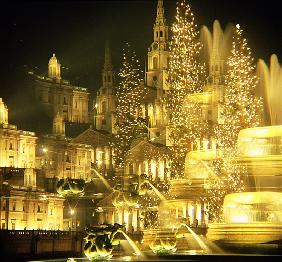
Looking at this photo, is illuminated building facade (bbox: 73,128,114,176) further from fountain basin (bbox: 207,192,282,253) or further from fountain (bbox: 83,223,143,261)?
fountain (bbox: 83,223,143,261)

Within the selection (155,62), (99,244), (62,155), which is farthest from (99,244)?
(155,62)

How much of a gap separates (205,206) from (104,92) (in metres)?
56.2

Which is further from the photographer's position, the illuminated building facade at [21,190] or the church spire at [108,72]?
the church spire at [108,72]

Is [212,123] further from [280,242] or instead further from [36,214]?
[280,242]

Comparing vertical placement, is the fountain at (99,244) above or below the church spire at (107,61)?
below

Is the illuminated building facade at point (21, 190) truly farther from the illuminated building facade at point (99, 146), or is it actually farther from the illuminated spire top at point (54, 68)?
the illuminated spire top at point (54, 68)

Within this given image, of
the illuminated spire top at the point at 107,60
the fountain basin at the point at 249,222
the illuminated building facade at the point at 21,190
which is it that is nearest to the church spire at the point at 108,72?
the illuminated spire top at the point at 107,60

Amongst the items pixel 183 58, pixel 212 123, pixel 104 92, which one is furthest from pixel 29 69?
pixel 183 58

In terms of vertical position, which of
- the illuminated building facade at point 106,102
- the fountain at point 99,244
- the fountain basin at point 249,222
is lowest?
the fountain at point 99,244

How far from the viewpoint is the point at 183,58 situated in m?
69.4

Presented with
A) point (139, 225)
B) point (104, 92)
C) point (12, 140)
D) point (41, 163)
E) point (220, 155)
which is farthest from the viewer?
point (104, 92)

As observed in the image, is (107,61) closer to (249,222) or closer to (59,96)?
(59,96)

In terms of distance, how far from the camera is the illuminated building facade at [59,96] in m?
117

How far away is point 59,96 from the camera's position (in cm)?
11975
